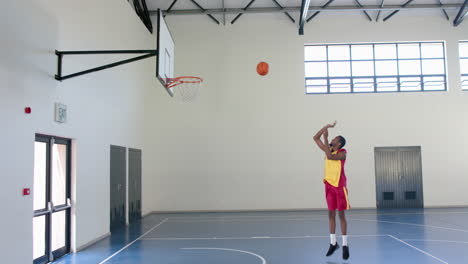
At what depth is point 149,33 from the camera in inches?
535

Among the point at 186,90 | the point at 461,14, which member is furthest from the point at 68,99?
the point at 461,14

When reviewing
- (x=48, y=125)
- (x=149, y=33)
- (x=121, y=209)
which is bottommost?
(x=121, y=209)

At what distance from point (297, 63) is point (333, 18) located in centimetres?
203

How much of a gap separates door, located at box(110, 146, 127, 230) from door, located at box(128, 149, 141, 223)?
1.71 ft

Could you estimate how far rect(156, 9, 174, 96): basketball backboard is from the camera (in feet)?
23.8

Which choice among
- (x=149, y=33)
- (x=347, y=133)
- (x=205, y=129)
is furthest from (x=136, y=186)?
(x=347, y=133)

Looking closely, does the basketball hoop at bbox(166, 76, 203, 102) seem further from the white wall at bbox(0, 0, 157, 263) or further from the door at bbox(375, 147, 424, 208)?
the door at bbox(375, 147, 424, 208)

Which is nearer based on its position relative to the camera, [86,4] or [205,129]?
[86,4]

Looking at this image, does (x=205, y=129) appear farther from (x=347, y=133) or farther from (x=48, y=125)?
(x=48, y=125)

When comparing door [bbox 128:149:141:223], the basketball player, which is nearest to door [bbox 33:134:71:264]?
door [bbox 128:149:141:223]

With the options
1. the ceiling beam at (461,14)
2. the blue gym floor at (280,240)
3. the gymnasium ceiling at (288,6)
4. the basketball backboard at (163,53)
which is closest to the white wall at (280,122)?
the ceiling beam at (461,14)

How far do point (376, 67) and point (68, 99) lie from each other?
422 inches

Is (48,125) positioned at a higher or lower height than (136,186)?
higher

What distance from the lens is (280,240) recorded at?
8.27m
